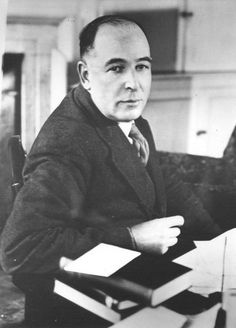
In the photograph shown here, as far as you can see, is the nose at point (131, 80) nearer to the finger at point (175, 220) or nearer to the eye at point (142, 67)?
the eye at point (142, 67)

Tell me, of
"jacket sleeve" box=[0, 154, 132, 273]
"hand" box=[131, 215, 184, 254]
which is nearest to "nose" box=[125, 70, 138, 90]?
"jacket sleeve" box=[0, 154, 132, 273]

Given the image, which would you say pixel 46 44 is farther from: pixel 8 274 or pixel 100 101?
pixel 8 274

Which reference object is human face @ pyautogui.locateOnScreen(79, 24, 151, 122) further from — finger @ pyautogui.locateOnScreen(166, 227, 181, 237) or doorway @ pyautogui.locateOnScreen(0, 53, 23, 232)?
finger @ pyautogui.locateOnScreen(166, 227, 181, 237)

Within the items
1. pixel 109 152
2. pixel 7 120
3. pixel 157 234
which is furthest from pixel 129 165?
pixel 7 120

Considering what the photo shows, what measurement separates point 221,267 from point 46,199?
448mm

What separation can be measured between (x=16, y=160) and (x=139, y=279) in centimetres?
37

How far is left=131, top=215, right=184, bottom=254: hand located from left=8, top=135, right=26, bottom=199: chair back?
272 mm

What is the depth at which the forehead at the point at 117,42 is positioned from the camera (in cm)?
106

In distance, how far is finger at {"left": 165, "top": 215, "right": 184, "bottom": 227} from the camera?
1.14m

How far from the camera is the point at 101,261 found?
1.10 metres

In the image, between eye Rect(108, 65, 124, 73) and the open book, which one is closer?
eye Rect(108, 65, 124, 73)

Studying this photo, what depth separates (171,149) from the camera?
3.73 ft

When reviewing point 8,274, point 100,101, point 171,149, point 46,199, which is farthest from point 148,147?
point 8,274

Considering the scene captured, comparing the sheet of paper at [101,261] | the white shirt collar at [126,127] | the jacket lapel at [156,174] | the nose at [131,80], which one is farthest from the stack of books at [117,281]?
the nose at [131,80]
